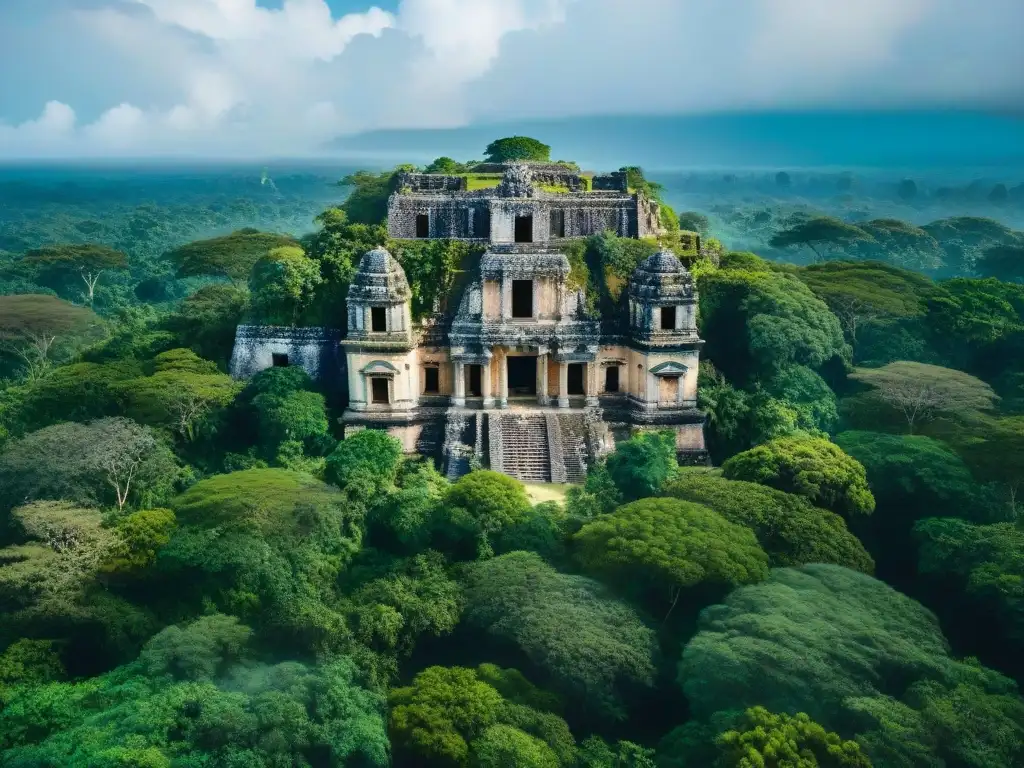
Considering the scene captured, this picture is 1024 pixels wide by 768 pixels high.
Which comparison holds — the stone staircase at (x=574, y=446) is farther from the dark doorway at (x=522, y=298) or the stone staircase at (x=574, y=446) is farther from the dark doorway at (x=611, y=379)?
the dark doorway at (x=522, y=298)

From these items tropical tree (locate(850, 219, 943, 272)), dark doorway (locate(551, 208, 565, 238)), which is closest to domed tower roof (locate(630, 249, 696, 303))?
dark doorway (locate(551, 208, 565, 238))

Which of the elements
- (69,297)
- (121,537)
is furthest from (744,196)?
(121,537)

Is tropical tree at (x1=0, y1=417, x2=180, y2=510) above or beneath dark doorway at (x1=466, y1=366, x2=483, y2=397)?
beneath

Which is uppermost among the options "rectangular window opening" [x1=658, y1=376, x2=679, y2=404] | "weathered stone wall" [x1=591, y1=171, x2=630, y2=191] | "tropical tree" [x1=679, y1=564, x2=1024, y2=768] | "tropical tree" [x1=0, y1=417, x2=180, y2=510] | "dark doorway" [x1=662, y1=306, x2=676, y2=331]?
"weathered stone wall" [x1=591, y1=171, x2=630, y2=191]

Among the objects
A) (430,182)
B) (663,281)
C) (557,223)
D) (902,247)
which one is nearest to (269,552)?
(663,281)

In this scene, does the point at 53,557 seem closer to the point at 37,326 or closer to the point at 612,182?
the point at 37,326

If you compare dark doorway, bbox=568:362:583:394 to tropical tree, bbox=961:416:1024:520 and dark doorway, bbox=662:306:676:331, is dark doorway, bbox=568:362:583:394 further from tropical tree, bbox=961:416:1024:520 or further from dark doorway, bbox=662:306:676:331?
tropical tree, bbox=961:416:1024:520
